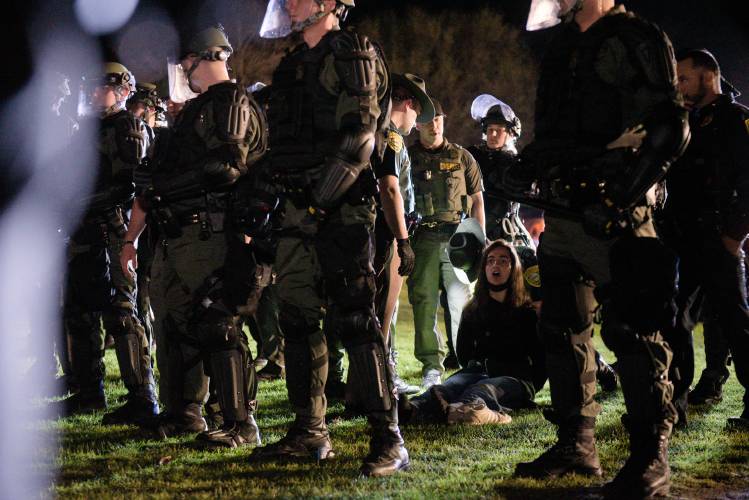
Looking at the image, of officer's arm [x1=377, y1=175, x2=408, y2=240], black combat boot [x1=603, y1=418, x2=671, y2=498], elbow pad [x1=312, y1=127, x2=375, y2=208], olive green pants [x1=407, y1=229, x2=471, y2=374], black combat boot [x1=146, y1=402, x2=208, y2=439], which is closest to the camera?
black combat boot [x1=603, y1=418, x2=671, y2=498]

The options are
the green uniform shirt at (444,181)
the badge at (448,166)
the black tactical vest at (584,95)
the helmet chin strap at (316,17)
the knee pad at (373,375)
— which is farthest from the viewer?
the badge at (448,166)

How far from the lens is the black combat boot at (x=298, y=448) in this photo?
4.94 m

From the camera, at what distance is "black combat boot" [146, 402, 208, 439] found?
5711 millimetres

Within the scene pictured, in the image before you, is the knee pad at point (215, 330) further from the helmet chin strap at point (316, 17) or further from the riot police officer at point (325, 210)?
the helmet chin strap at point (316, 17)

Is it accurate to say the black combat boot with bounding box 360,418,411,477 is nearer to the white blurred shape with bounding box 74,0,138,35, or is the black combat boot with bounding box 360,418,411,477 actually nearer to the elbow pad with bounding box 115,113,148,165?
the elbow pad with bounding box 115,113,148,165

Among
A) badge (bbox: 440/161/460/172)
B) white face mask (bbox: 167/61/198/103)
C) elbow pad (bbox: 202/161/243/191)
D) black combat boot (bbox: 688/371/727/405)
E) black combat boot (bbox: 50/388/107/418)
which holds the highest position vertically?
white face mask (bbox: 167/61/198/103)

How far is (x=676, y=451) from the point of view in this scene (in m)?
5.20

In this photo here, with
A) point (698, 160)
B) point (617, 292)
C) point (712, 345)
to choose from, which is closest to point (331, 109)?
point (617, 292)

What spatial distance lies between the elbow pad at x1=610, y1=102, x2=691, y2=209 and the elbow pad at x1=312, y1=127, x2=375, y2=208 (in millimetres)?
1172

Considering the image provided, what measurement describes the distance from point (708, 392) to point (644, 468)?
125 inches

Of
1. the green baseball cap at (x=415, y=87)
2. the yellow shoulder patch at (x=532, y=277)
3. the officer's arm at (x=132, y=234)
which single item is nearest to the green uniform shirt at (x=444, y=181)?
the yellow shoulder patch at (x=532, y=277)

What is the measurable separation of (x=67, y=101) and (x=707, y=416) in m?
5.23

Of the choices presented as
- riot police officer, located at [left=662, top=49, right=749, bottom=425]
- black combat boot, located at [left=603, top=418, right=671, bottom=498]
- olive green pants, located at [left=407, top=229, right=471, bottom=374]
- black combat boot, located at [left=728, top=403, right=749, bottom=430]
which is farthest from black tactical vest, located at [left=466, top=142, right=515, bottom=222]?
black combat boot, located at [left=603, top=418, right=671, bottom=498]

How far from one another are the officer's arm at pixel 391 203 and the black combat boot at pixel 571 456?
176cm
